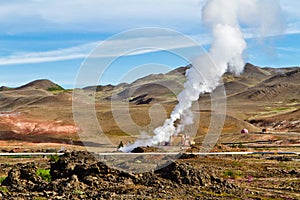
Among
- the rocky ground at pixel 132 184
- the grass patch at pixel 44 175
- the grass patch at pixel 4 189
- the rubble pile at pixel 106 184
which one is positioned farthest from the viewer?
the grass patch at pixel 44 175

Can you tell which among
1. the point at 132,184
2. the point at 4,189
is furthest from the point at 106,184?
the point at 4,189

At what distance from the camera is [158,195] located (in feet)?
98.2

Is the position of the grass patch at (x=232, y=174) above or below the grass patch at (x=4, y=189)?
above

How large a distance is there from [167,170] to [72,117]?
9238 cm

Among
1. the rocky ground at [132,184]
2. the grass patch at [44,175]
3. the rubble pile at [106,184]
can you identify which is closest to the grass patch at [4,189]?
the rocky ground at [132,184]

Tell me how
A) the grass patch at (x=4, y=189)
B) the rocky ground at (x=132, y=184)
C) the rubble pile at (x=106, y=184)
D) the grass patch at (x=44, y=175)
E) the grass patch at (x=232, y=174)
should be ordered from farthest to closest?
the grass patch at (x=232, y=174) → the grass patch at (x=44, y=175) → the grass patch at (x=4, y=189) → the rocky ground at (x=132, y=184) → the rubble pile at (x=106, y=184)

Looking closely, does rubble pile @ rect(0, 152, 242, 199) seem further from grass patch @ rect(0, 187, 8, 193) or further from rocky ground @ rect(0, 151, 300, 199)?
grass patch @ rect(0, 187, 8, 193)

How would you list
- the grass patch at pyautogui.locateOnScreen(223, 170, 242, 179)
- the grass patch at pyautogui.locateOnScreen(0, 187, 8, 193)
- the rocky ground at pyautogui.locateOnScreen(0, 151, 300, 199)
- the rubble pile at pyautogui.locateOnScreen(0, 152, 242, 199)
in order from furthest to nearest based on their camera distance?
the grass patch at pyautogui.locateOnScreen(223, 170, 242, 179), the grass patch at pyautogui.locateOnScreen(0, 187, 8, 193), the rocky ground at pyautogui.locateOnScreen(0, 151, 300, 199), the rubble pile at pyautogui.locateOnScreen(0, 152, 242, 199)

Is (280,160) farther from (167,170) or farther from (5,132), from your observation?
(5,132)

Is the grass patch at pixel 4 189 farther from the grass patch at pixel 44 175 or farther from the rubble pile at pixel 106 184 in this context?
the grass patch at pixel 44 175

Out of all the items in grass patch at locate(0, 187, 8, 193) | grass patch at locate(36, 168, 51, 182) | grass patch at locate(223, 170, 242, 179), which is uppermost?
grass patch at locate(223, 170, 242, 179)

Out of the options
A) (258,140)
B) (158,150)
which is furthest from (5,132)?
(258,140)

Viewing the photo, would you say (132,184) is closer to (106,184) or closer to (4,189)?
(106,184)

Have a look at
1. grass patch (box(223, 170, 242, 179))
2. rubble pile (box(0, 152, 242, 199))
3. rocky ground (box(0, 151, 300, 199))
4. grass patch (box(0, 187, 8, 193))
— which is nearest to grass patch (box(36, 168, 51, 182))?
rocky ground (box(0, 151, 300, 199))
